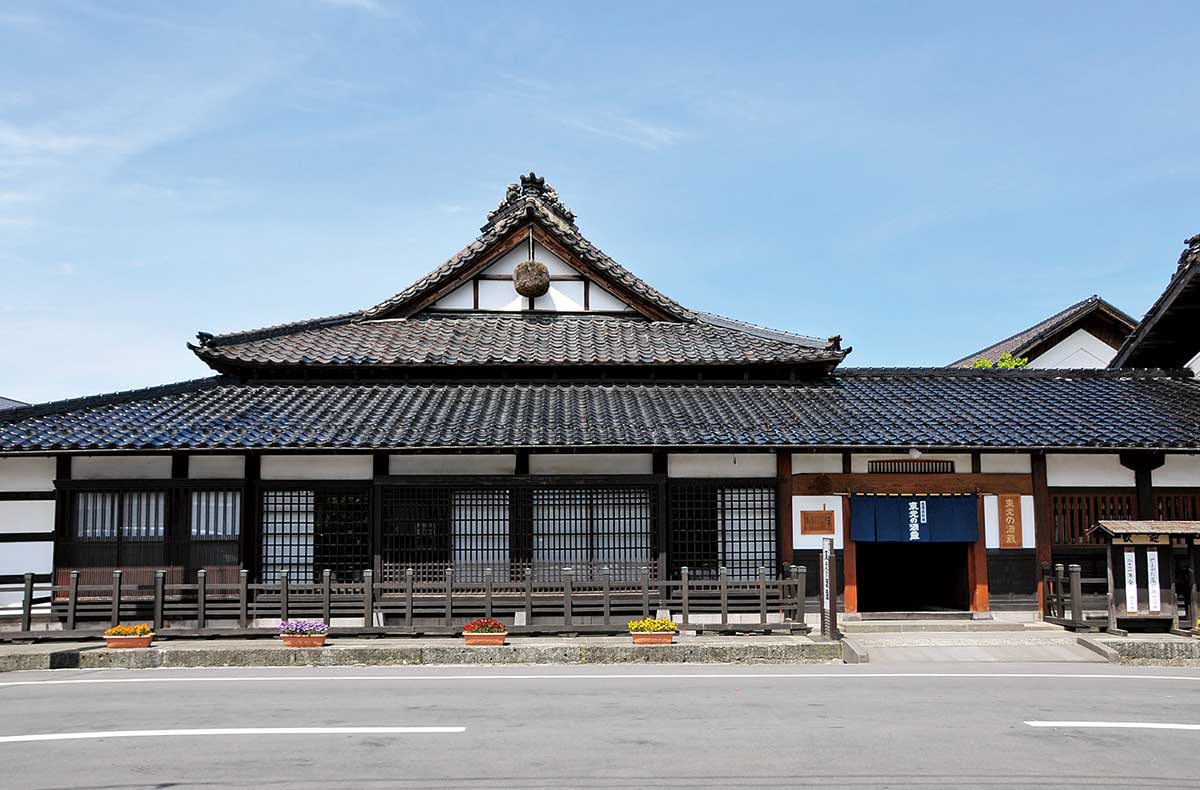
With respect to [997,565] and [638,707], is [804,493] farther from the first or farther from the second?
[638,707]

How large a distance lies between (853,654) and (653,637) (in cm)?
293

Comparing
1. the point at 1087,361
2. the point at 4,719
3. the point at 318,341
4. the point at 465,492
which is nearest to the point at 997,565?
the point at 465,492

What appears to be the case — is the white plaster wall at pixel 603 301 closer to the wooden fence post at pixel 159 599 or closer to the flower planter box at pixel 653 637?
the flower planter box at pixel 653 637

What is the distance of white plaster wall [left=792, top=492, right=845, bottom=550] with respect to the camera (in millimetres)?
18069

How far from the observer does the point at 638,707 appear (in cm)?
1083

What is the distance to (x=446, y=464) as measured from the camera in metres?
18.0

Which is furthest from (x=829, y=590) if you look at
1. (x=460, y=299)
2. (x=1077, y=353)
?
(x=1077, y=353)

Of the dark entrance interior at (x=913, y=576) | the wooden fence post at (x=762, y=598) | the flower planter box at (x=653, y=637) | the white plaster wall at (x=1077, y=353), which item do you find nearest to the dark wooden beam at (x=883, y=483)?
the dark entrance interior at (x=913, y=576)

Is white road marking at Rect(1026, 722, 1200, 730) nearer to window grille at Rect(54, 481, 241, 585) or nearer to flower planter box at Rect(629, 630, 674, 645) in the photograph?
flower planter box at Rect(629, 630, 674, 645)

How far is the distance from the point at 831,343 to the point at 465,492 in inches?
299

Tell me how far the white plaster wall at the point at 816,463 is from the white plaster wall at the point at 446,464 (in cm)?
493

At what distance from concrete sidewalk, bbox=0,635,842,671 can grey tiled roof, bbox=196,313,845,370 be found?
629 centimetres

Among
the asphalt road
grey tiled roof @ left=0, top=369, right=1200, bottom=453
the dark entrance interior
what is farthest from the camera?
the dark entrance interior

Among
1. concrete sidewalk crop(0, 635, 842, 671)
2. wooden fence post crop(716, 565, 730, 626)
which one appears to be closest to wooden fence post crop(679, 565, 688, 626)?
wooden fence post crop(716, 565, 730, 626)
